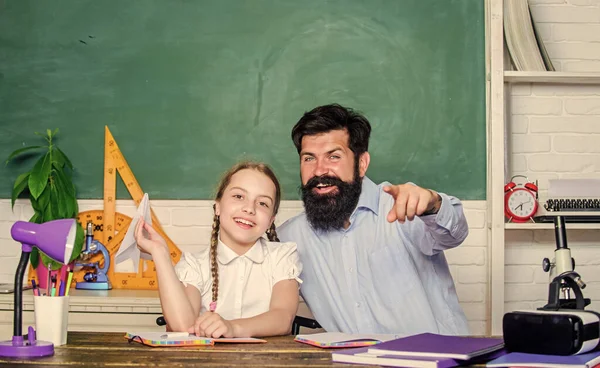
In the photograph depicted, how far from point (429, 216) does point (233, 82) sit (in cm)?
160

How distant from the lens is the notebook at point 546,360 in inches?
58.7

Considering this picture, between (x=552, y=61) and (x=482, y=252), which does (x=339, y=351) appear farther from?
(x=552, y=61)

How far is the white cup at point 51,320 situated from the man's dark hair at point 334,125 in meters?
1.30

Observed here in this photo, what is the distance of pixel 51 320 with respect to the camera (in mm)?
1885

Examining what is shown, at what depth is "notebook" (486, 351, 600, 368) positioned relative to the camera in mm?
1492

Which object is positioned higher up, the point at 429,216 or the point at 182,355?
the point at 429,216

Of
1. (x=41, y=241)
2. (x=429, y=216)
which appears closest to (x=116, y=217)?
(x=429, y=216)

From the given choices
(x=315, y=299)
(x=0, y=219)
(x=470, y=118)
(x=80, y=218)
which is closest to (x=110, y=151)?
(x=80, y=218)

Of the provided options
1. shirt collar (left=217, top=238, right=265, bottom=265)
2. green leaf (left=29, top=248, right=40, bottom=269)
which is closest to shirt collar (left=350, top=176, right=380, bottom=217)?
shirt collar (left=217, top=238, right=265, bottom=265)

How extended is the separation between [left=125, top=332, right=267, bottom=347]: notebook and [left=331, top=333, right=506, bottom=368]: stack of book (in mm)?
306

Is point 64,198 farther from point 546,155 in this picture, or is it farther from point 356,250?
point 546,155

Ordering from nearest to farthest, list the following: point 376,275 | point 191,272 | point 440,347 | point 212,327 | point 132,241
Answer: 1. point 440,347
2. point 212,327
3. point 132,241
4. point 191,272
5. point 376,275

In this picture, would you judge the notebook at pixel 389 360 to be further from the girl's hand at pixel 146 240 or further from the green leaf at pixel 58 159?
the green leaf at pixel 58 159

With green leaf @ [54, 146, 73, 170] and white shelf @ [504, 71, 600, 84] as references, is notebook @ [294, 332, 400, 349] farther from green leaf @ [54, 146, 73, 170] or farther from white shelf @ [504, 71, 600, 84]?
green leaf @ [54, 146, 73, 170]
